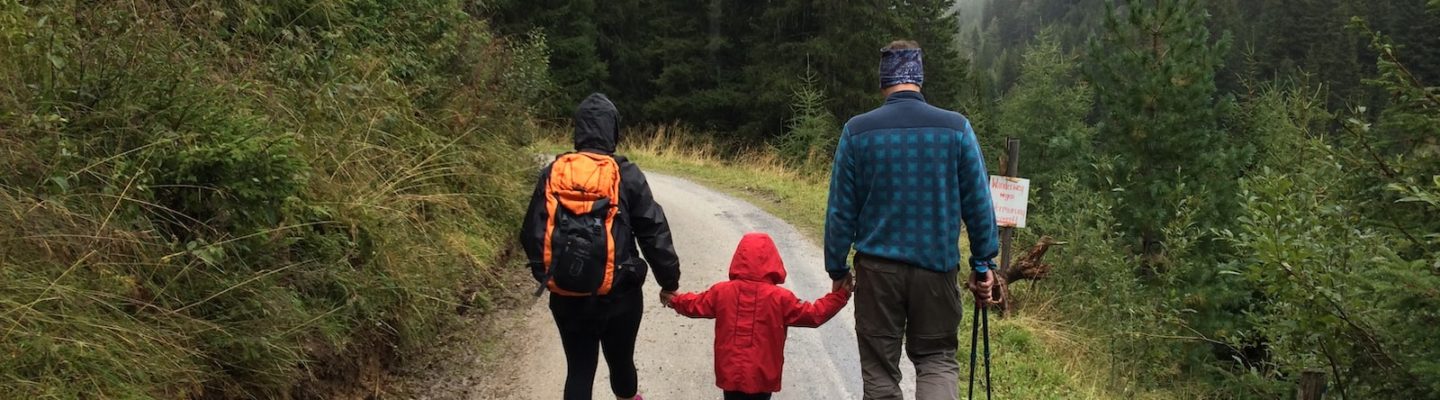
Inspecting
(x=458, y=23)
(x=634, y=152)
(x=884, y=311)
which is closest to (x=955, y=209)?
(x=884, y=311)

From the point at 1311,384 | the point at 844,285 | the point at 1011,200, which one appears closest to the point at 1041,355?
the point at 1011,200

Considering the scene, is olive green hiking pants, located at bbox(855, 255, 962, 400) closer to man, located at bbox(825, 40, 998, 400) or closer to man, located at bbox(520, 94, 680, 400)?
man, located at bbox(825, 40, 998, 400)

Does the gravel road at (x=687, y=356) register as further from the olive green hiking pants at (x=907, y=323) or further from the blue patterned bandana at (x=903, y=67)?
the blue patterned bandana at (x=903, y=67)

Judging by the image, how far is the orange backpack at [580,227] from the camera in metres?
3.24

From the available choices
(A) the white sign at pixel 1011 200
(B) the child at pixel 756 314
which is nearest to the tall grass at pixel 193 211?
(B) the child at pixel 756 314

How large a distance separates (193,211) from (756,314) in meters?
2.58

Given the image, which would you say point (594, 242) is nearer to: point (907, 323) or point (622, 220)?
point (622, 220)

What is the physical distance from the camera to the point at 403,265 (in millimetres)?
5215

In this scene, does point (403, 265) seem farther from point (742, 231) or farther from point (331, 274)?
point (742, 231)

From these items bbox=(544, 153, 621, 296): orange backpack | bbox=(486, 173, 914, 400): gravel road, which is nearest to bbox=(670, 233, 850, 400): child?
bbox=(544, 153, 621, 296): orange backpack

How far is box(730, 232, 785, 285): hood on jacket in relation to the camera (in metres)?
3.50

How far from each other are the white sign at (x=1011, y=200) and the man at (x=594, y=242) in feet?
10.9

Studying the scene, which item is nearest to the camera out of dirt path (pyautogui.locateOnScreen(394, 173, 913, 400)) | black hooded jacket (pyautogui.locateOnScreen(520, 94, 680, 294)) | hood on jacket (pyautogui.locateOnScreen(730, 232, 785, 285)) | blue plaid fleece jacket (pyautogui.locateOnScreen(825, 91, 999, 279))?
blue plaid fleece jacket (pyautogui.locateOnScreen(825, 91, 999, 279))

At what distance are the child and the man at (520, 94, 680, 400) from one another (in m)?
0.28
